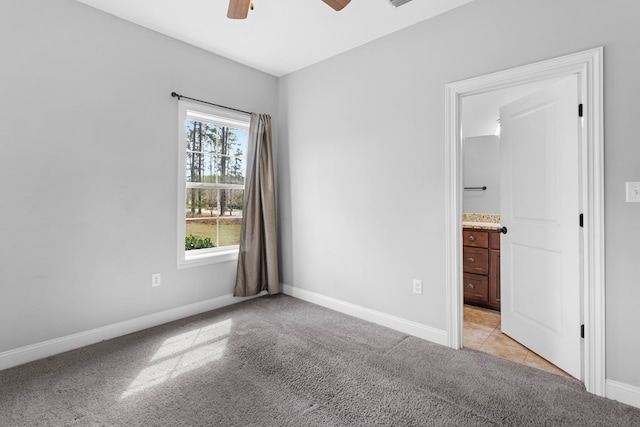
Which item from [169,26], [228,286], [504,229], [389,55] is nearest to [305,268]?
[228,286]

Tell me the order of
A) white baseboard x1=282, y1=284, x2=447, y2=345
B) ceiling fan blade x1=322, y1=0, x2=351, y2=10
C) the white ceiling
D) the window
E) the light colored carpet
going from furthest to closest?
the window < white baseboard x1=282, y1=284, x2=447, y2=345 < the white ceiling < ceiling fan blade x1=322, y1=0, x2=351, y2=10 < the light colored carpet

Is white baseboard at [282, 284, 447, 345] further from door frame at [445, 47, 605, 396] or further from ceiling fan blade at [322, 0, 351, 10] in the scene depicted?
ceiling fan blade at [322, 0, 351, 10]

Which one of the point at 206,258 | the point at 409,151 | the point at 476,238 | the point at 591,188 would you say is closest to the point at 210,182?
the point at 206,258

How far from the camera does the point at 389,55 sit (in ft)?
9.43

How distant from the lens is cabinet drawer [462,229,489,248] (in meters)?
3.48

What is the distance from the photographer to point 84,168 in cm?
249

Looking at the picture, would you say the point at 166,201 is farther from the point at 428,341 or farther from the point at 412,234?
the point at 428,341

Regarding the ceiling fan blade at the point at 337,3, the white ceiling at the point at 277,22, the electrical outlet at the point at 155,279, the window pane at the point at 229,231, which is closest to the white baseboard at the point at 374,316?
the window pane at the point at 229,231

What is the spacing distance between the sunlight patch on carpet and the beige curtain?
2.48 feet

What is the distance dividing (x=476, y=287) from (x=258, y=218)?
2.56m

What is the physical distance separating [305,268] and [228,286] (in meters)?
0.87

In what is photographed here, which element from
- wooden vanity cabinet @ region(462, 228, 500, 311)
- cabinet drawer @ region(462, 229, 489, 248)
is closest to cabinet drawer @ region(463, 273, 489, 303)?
wooden vanity cabinet @ region(462, 228, 500, 311)

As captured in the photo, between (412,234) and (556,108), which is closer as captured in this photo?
(556,108)

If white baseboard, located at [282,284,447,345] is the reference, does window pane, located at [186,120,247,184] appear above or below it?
above
